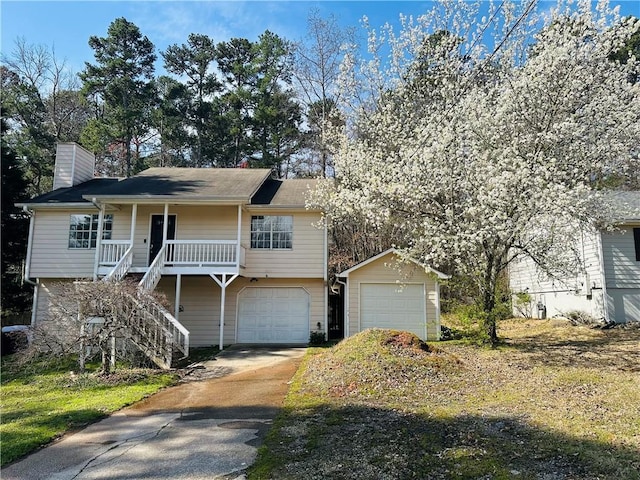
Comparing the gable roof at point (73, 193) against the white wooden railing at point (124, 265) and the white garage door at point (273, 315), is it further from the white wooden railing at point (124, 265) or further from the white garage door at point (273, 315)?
the white garage door at point (273, 315)

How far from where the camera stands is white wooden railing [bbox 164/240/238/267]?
13.5 m

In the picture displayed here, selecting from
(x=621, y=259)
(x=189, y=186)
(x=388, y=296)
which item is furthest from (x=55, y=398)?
(x=621, y=259)

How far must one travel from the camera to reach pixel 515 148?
9.88 meters

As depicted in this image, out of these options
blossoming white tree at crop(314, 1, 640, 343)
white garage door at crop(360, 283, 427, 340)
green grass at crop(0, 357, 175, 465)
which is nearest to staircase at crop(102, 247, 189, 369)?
green grass at crop(0, 357, 175, 465)

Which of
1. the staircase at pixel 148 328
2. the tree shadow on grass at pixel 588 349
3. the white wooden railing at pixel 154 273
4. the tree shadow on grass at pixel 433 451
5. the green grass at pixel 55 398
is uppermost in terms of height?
the white wooden railing at pixel 154 273

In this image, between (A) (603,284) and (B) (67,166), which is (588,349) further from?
(B) (67,166)

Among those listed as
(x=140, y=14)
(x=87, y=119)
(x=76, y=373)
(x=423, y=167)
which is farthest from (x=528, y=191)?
(x=87, y=119)

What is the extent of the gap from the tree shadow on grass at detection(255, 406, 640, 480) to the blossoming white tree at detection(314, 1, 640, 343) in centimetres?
540

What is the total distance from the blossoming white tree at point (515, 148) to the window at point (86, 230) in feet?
29.2

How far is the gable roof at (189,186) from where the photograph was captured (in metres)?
13.7

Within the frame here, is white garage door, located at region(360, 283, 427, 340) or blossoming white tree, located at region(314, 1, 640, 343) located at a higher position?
blossoming white tree, located at region(314, 1, 640, 343)

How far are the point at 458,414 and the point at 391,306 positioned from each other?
8.16 m

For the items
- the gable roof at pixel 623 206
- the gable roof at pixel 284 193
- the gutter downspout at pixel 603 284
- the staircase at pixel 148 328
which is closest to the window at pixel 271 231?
the gable roof at pixel 284 193

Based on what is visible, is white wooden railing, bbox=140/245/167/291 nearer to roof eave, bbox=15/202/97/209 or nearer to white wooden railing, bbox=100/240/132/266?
white wooden railing, bbox=100/240/132/266
